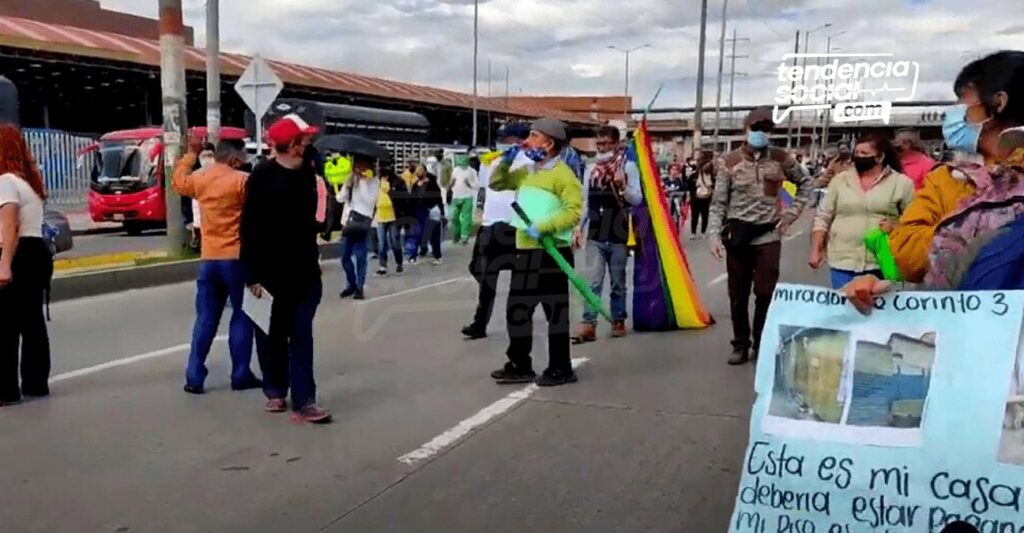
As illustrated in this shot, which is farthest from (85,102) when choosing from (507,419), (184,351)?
(507,419)

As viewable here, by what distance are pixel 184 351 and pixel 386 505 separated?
13.9ft

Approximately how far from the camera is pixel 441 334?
891 centimetres

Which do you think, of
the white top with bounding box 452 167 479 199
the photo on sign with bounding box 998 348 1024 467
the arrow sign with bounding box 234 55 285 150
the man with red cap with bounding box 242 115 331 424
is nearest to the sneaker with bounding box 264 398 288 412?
the man with red cap with bounding box 242 115 331 424

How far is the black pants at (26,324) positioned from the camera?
20.3 feet

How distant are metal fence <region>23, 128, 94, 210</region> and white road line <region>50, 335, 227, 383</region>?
58.6ft

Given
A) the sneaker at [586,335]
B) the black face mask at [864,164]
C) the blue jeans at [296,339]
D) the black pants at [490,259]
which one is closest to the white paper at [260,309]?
the blue jeans at [296,339]

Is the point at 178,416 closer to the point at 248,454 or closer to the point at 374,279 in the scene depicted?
the point at 248,454

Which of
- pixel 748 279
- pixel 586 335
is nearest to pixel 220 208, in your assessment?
pixel 586 335

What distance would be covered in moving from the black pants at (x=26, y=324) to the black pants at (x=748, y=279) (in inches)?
190

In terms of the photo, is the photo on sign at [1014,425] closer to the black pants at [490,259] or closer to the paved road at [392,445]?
the paved road at [392,445]

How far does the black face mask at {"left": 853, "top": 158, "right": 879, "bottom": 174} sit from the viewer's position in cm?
602

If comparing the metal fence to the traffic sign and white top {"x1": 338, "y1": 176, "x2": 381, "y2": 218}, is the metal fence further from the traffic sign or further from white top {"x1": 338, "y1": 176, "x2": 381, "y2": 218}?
white top {"x1": 338, "y1": 176, "x2": 381, "y2": 218}

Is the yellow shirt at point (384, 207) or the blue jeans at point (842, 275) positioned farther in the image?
the yellow shirt at point (384, 207)

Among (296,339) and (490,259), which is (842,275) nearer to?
(490,259)
